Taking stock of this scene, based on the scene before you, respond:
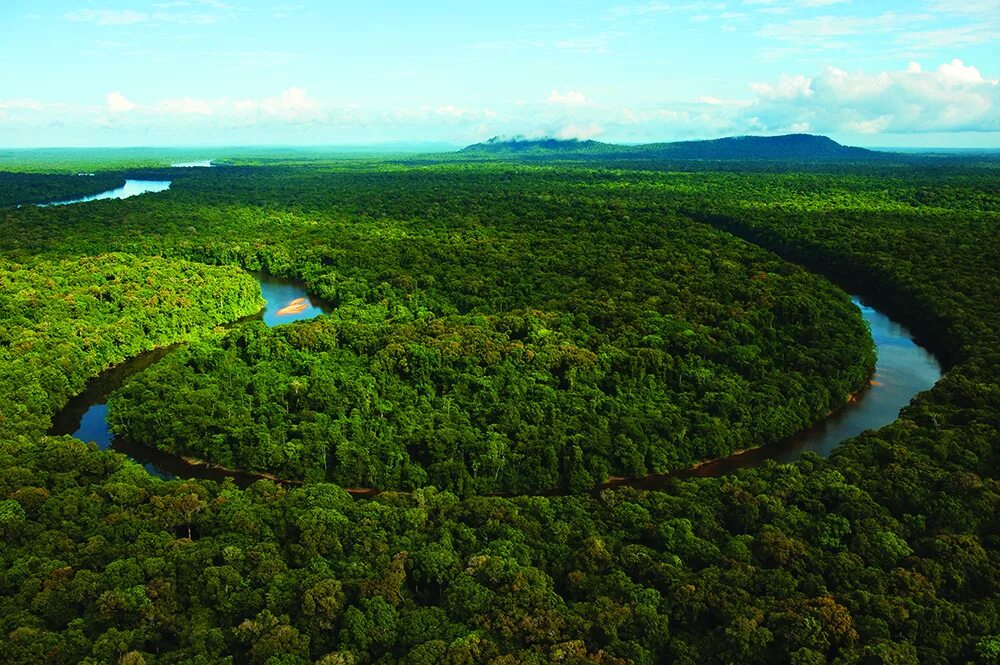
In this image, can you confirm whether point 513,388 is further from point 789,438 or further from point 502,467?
point 789,438

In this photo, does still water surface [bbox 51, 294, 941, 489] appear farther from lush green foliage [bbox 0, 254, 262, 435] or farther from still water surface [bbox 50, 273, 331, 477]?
lush green foliage [bbox 0, 254, 262, 435]

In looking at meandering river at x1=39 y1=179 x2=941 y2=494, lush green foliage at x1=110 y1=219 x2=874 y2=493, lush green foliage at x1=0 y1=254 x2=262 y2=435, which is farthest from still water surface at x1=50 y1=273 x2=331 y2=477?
lush green foliage at x1=110 y1=219 x2=874 y2=493

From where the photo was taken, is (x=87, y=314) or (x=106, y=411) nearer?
(x=106, y=411)

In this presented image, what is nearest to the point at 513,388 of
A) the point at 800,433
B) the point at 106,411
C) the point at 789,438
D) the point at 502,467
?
the point at 502,467

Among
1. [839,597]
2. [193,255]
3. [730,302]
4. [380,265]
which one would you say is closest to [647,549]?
[839,597]

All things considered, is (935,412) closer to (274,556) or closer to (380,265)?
(274,556)

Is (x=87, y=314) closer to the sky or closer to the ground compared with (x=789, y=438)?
closer to the sky

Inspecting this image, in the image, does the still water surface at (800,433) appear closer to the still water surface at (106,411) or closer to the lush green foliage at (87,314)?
the still water surface at (106,411)

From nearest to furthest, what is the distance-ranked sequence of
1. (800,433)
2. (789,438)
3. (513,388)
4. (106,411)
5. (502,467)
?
(502,467)
(513,388)
(789,438)
(800,433)
(106,411)

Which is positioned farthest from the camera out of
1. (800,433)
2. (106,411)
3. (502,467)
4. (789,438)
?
Answer: (106,411)
